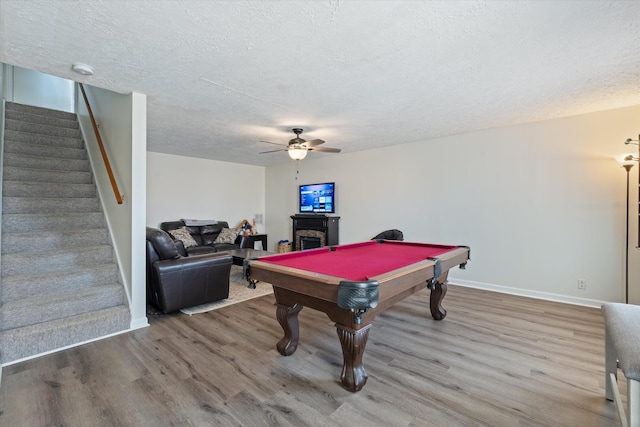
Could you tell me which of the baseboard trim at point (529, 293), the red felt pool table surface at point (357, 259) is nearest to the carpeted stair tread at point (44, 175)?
the red felt pool table surface at point (357, 259)

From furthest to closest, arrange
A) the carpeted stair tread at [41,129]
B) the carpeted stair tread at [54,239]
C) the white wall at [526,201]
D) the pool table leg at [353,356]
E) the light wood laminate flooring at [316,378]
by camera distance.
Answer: the carpeted stair tread at [41,129] < the white wall at [526,201] < the carpeted stair tread at [54,239] < the pool table leg at [353,356] < the light wood laminate flooring at [316,378]

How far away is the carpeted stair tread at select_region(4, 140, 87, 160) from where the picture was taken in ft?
11.7

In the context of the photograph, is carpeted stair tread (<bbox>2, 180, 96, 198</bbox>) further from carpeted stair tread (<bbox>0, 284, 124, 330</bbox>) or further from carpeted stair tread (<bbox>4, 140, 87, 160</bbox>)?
carpeted stair tread (<bbox>0, 284, 124, 330</bbox>)

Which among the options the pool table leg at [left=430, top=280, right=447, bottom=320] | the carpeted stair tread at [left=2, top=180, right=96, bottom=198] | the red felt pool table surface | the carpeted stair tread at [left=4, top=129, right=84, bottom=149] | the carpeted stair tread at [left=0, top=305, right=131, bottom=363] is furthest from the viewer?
the carpeted stair tread at [left=4, top=129, right=84, bottom=149]

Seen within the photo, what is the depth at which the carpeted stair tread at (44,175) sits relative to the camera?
10.8 feet

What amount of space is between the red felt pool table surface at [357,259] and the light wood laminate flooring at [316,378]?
2.40 ft

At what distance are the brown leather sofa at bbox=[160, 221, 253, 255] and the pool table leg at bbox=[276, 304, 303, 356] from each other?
3456mm

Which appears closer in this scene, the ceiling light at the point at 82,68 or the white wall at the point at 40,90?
the ceiling light at the point at 82,68

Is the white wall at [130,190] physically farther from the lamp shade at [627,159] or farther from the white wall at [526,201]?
the lamp shade at [627,159]

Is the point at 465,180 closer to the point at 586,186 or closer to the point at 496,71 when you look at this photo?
the point at 586,186

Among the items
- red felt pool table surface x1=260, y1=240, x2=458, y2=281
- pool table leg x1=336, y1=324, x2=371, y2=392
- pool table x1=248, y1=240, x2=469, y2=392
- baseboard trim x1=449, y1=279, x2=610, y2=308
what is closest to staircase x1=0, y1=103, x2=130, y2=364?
pool table x1=248, y1=240, x2=469, y2=392

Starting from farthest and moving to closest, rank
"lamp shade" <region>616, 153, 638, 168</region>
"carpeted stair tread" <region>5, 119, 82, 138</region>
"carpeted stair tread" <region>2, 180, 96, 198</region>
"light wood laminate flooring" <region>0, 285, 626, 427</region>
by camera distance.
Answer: "carpeted stair tread" <region>5, 119, 82, 138</region> → "carpeted stair tread" <region>2, 180, 96, 198</region> → "lamp shade" <region>616, 153, 638, 168</region> → "light wood laminate flooring" <region>0, 285, 626, 427</region>

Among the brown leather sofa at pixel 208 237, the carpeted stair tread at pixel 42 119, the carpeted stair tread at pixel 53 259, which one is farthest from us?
the brown leather sofa at pixel 208 237

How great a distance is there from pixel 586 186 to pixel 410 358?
3181 mm
